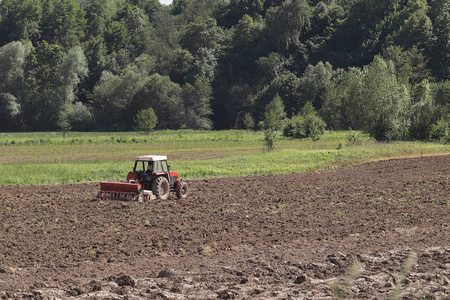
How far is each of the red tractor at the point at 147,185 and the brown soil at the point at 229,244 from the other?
0.45 metres

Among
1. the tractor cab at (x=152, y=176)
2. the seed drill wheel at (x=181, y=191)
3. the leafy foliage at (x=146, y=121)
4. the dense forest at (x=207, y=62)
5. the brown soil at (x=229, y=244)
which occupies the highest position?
the dense forest at (x=207, y=62)

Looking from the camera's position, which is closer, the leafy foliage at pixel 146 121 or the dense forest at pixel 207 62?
the leafy foliage at pixel 146 121

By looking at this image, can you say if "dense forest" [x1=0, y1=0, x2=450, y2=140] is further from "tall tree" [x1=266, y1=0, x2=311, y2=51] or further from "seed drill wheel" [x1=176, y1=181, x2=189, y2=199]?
"seed drill wheel" [x1=176, y1=181, x2=189, y2=199]

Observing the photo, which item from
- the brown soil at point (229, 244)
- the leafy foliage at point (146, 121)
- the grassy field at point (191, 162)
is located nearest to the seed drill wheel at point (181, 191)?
the brown soil at point (229, 244)

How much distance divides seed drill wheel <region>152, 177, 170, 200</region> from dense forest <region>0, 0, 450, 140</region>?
66.6m

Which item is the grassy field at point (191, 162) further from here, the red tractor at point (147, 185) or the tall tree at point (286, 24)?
the tall tree at point (286, 24)

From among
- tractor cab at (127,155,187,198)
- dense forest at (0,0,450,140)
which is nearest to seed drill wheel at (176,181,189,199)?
tractor cab at (127,155,187,198)

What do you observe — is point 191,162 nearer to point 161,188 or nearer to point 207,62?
point 161,188

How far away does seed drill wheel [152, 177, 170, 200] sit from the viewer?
812 inches

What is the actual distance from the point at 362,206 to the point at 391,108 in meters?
33.5

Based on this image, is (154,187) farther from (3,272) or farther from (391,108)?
(391,108)

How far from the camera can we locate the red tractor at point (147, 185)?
66.2 ft

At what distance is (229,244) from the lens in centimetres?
1447

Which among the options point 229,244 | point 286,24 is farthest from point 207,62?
point 229,244
